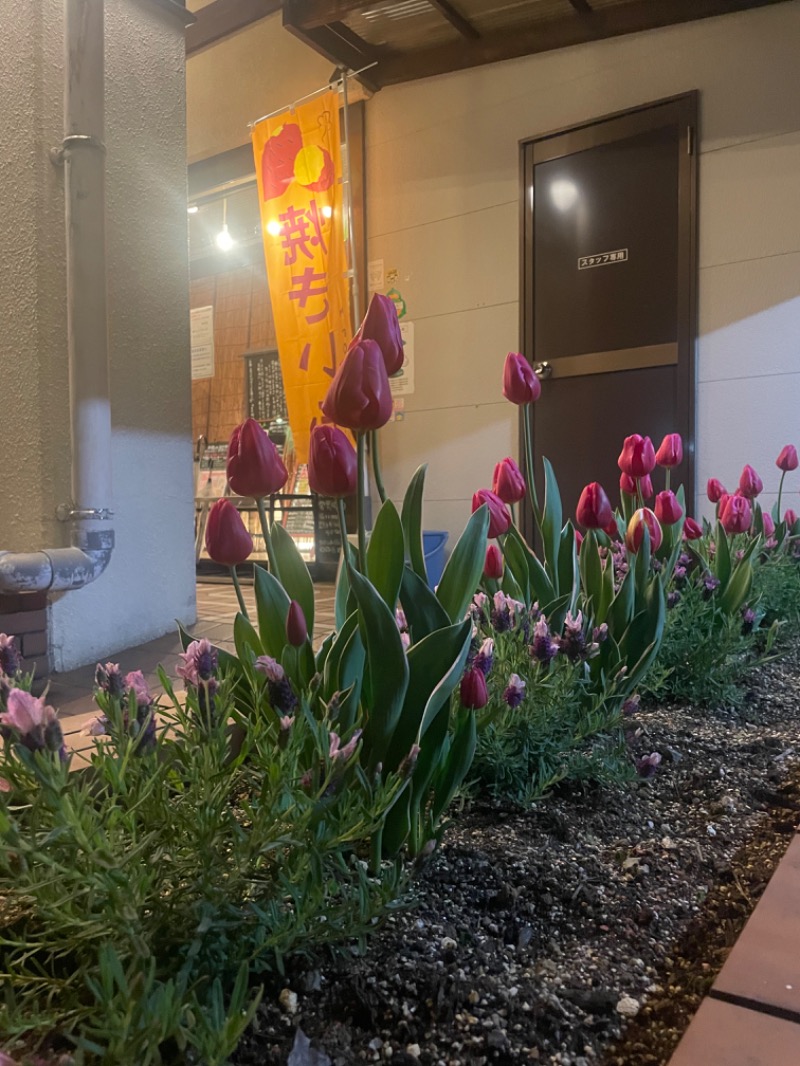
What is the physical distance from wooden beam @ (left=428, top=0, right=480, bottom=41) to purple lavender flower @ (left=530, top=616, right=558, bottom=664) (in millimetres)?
3724

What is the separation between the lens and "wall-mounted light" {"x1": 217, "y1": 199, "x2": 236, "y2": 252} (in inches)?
216

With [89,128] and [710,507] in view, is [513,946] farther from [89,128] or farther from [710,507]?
[710,507]

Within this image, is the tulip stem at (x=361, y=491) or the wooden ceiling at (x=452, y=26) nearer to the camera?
the tulip stem at (x=361, y=491)

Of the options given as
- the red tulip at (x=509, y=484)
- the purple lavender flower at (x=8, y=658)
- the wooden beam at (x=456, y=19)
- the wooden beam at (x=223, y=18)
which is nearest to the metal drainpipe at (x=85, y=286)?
the red tulip at (x=509, y=484)

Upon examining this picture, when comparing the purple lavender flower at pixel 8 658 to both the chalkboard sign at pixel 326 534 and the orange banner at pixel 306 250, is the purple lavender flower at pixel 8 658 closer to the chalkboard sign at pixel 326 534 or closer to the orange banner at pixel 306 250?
the orange banner at pixel 306 250

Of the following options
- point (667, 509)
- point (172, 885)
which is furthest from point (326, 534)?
point (172, 885)

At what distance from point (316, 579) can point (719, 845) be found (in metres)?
4.18

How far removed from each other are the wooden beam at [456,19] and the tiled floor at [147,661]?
299 centimetres

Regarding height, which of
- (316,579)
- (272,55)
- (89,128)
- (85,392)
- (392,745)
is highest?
(272,55)

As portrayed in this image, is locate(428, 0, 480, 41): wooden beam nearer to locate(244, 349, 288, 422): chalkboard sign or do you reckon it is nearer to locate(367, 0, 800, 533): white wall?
Result: locate(367, 0, 800, 533): white wall

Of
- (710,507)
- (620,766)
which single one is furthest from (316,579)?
(620,766)

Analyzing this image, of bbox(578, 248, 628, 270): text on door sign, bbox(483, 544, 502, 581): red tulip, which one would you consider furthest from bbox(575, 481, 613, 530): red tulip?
bbox(578, 248, 628, 270): text on door sign

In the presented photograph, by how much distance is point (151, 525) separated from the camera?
2.46 metres

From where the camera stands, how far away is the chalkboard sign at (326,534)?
4.95 metres
